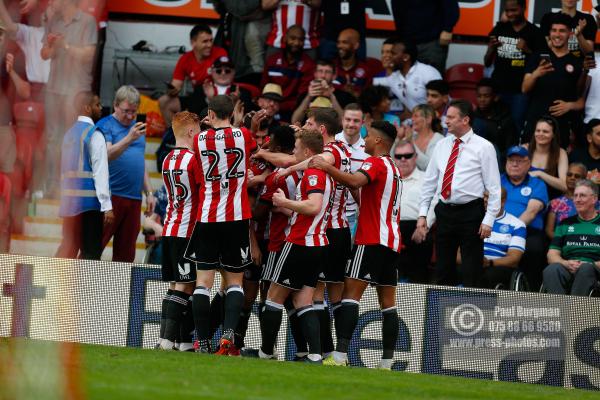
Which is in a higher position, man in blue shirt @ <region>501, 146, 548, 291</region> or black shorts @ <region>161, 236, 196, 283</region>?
man in blue shirt @ <region>501, 146, 548, 291</region>

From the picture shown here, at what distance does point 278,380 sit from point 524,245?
19.4 ft

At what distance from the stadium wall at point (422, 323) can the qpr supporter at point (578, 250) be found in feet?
2.04

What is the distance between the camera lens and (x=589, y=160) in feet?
49.3

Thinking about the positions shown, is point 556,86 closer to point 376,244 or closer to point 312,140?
point 376,244

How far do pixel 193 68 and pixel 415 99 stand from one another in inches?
121

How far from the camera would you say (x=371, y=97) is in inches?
614

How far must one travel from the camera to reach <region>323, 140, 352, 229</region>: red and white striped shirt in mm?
11031

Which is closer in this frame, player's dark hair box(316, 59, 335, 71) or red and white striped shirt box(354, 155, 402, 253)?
red and white striped shirt box(354, 155, 402, 253)

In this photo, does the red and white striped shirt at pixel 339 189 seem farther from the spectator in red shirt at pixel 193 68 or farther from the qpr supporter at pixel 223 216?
the spectator in red shirt at pixel 193 68

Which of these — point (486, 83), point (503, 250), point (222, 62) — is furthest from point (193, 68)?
point (503, 250)

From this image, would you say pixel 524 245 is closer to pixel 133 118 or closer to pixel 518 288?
pixel 518 288

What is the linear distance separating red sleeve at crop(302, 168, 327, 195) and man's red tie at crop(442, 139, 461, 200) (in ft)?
9.15
